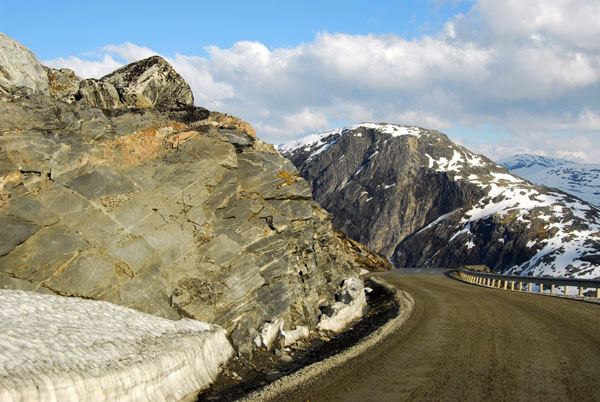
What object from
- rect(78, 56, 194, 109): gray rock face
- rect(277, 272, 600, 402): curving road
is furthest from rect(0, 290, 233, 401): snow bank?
rect(78, 56, 194, 109): gray rock face

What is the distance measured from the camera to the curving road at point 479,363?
768cm

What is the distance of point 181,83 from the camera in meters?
17.0

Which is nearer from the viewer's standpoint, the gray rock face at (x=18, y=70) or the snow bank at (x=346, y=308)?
the gray rock face at (x=18, y=70)

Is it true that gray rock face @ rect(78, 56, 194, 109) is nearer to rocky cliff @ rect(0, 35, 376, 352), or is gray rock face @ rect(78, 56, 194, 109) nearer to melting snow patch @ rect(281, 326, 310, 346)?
rocky cliff @ rect(0, 35, 376, 352)

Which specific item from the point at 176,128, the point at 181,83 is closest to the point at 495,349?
the point at 176,128

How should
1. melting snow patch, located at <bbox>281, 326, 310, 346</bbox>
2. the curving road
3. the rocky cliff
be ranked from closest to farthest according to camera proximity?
the curving road, the rocky cliff, melting snow patch, located at <bbox>281, 326, 310, 346</bbox>

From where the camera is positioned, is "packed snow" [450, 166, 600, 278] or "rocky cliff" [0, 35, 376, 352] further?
"packed snow" [450, 166, 600, 278]

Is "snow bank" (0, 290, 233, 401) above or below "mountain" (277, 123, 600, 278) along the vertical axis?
below

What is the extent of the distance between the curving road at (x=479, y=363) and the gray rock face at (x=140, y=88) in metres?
10.5

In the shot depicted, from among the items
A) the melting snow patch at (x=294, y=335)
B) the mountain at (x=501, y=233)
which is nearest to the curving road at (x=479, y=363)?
the melting snow patch at (x=294, y=335)

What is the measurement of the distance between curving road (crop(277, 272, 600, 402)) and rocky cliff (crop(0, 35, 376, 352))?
362 centimetres

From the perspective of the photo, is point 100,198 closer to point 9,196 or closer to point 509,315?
point 9,196

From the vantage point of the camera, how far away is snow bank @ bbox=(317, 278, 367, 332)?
51.0ft

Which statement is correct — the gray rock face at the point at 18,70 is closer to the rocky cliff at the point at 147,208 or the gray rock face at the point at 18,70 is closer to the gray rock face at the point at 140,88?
the rocky cliff at the point at 147,208
